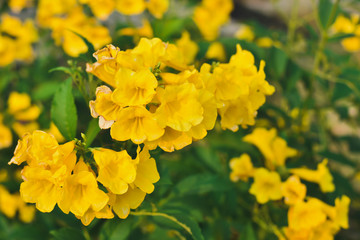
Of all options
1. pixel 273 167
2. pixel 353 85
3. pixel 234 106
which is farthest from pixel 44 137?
pixel 353 85

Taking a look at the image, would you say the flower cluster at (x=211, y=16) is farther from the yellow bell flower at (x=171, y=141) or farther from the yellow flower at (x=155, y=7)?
the yellow bell flower at (x=171, y=141)

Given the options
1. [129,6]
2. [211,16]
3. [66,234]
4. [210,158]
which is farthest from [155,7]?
[66,234]


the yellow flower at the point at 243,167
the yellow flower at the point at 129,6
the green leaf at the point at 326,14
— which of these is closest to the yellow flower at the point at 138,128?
the yellow flower at the point at 243,167

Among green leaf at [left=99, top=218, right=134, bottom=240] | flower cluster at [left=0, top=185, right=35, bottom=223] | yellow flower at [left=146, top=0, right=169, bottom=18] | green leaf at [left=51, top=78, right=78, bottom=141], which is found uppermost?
green leaf at [left=51, top=78, right=78, bottom=141]

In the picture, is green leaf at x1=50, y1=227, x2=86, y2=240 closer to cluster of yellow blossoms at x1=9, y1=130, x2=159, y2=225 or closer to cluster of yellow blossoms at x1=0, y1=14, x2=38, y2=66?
cluster of yellow blossoms at x1=9, y1=130, x2=159, y2=225

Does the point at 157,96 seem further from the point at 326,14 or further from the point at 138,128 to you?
the point at 326,14

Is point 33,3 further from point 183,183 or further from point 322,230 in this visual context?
point 322,230

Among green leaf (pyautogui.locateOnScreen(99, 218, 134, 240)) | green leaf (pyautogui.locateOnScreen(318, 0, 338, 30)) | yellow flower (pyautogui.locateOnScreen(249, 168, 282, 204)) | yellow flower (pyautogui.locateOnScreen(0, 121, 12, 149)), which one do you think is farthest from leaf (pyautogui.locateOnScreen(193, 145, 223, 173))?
yellow flower (pyautogui.locateOnScreen(0, 121, 12, 149))
